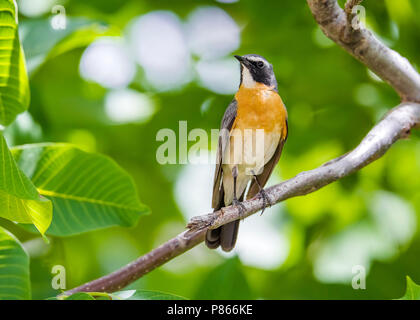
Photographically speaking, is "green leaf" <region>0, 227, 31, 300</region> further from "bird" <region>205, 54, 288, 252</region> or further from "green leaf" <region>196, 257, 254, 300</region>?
"bird" <region>205, 54, 288, 252</region>

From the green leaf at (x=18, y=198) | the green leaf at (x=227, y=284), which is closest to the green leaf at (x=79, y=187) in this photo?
the green leaf at (x=18, y=198)

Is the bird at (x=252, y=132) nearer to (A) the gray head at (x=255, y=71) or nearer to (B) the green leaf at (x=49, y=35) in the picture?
(A) the gray head at (x=255, y=71)

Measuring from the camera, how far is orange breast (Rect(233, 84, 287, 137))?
211 inches

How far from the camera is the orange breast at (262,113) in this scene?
5359mm

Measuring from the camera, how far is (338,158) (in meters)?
3.63

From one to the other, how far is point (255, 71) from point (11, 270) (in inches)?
136

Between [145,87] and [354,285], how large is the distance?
3450 millimetres

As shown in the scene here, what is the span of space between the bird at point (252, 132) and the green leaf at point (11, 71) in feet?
6.95

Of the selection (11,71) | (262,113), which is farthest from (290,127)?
(11,71)

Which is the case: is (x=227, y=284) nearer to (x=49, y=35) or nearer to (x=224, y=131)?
(x=224, y=131)

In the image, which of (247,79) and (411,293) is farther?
(247,79)

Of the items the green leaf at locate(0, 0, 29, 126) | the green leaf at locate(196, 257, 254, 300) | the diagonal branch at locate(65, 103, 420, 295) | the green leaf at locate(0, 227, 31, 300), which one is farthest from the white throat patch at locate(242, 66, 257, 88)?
the green leaf at locate(0, 227, 31, 300)

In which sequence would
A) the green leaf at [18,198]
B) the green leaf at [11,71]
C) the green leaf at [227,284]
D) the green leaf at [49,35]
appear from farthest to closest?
1. the green leaf at [49,35]
2. the green leaf at [227,284]
3. the green leaf at [11,71]
4. the green leaf at [18,198]
